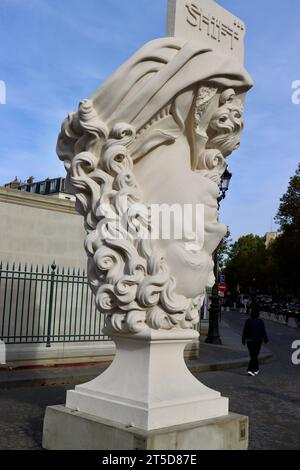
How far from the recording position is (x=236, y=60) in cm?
455

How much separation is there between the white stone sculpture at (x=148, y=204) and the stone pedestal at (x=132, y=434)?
0.36 feet

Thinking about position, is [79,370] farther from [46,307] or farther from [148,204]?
[148,204]

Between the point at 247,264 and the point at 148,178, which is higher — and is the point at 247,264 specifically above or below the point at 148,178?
above

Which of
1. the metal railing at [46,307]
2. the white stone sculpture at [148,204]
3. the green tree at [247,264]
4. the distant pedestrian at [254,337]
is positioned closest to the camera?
the white stone sculpture at [148,204]

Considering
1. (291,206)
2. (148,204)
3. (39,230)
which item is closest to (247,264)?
(291,206)

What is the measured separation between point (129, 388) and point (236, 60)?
2.91m

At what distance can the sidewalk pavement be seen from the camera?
349 inches

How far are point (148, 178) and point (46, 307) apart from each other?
24.7 feet

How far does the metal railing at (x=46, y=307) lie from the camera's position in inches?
417

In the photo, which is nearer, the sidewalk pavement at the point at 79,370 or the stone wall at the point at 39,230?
the sidewalk pavement at the point at 79,370

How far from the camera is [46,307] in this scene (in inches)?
442

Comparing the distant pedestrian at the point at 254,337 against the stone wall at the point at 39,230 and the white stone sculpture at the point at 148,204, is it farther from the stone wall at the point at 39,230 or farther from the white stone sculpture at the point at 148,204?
the white stone sculpture at the point at 148,204

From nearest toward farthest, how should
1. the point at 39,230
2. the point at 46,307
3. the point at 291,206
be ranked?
the point at 46,307, the point at 39,230, the point at 291,206

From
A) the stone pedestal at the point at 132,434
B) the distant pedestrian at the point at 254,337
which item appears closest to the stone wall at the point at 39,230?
the distant pedestrian at the point at 254,337
